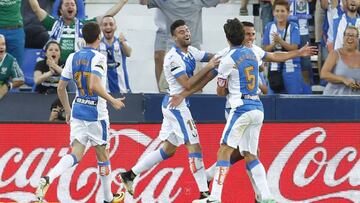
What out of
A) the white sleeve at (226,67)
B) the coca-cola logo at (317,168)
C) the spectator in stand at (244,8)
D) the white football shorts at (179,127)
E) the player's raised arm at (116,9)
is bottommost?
the coca-cola logo at (317,168)

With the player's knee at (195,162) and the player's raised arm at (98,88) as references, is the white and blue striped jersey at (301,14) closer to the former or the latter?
the player's knee at (195,162)

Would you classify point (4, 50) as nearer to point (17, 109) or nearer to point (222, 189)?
point (17, 109)

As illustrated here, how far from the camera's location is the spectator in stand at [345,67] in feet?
59.7

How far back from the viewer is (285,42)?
18.7m

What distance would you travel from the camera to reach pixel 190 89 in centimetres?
1617

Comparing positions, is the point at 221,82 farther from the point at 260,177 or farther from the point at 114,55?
the point at 114,55

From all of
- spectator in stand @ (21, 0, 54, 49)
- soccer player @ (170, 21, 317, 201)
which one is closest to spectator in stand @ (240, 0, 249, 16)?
spectator in stand @ (21, 0, 54, 49)

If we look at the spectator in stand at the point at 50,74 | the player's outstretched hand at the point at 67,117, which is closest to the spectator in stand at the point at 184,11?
the spectator in stand at the point at 50,74

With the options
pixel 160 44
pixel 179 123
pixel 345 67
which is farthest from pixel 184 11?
pixel 179 123

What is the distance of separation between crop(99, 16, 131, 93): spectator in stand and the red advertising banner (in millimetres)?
1459

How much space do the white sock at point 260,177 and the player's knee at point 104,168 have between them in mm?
1754

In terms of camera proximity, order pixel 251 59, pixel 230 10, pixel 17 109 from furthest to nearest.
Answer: pixel 230 10 → pixel 17 109 → pixel 251 59

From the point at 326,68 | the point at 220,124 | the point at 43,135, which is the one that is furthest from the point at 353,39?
the point at 43,135

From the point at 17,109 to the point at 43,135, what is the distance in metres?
1.17
